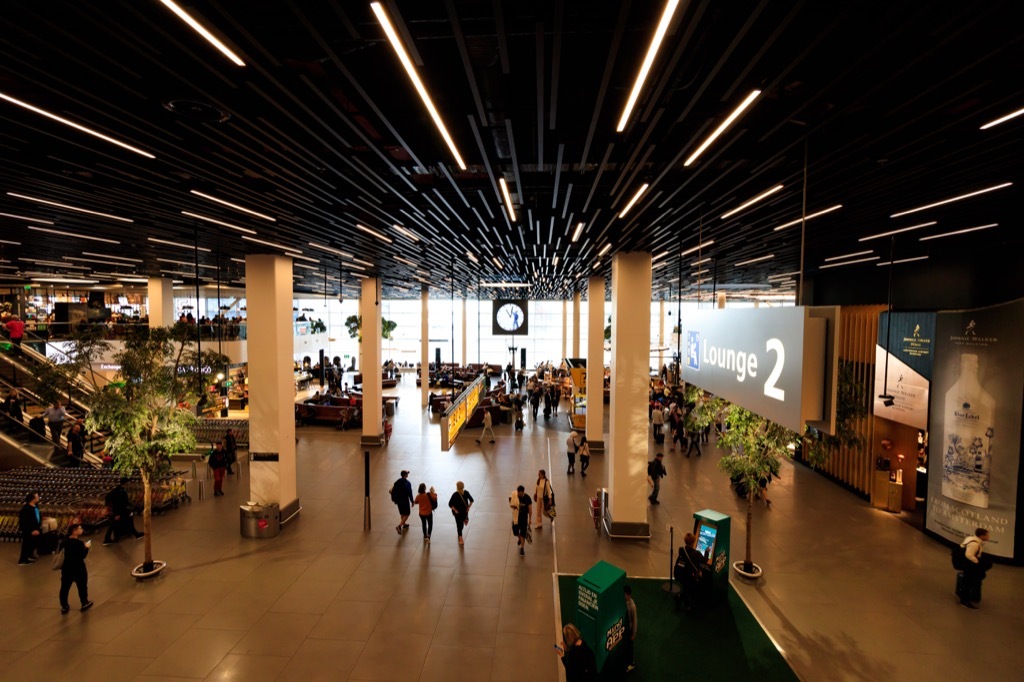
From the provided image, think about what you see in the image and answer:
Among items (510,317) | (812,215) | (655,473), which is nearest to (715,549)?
(655,473)

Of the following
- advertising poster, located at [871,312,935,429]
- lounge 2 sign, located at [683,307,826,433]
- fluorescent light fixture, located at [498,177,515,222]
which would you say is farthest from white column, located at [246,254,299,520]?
advertising poster, located at [871,312,935,429]

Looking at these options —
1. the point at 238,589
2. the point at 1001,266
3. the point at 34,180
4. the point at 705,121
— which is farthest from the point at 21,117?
the point at 1001,266

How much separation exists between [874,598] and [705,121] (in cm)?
743

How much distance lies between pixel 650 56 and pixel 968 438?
33.2 ft

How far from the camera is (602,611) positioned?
16.8ft

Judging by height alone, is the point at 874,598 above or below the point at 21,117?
below

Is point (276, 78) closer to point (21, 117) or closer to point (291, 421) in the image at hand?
point (21, 117)

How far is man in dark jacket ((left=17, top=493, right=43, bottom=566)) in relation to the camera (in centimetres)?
786

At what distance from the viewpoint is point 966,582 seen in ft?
22.7

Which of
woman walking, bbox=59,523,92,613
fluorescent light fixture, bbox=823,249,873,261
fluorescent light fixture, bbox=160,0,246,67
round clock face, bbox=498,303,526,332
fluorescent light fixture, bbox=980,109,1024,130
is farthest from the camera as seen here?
round clock face, bbox=498,303,526,332

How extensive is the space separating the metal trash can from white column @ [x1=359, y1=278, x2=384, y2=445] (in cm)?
669

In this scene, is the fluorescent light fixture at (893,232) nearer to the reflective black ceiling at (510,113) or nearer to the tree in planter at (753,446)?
the reflective black ceiling at (510,113)

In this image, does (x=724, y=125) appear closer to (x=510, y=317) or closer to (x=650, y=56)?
(x=650, y=56)

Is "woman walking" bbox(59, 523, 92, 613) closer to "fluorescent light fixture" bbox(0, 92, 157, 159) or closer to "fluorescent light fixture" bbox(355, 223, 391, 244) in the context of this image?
"fluorescent light fixture" bbox(0, 92, 157, 159)
